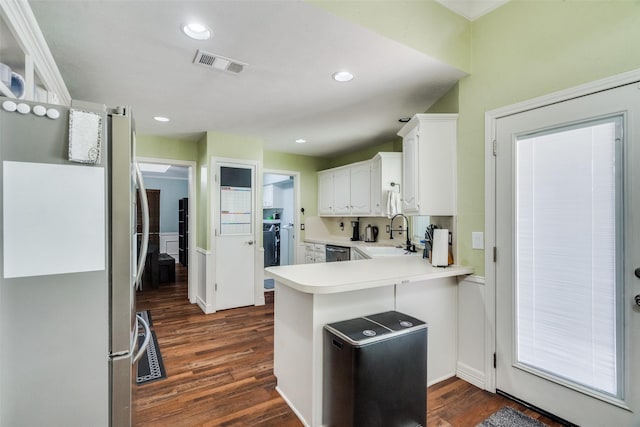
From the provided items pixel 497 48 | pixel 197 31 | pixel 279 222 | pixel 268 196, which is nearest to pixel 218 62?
pixel 197 31

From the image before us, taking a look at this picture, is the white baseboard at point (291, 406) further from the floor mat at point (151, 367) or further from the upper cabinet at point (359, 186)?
the upper cabinet at point (359, 186)

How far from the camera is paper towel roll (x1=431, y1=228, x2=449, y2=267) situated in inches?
90.7

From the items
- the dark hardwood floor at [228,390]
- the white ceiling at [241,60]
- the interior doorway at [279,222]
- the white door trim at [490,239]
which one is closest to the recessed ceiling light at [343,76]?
the white ceiling at [241,60]

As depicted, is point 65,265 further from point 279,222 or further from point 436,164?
point 279,222

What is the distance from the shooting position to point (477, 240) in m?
2.29

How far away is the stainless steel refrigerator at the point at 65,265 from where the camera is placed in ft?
3.34

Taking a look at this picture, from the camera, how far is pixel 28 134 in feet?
3.42

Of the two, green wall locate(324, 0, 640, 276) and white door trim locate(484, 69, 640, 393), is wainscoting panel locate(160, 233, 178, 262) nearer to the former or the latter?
green wall locate(324, 0, 640, 276)

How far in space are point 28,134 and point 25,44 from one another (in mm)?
860

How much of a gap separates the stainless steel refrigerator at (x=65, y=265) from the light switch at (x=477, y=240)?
7.44 feet

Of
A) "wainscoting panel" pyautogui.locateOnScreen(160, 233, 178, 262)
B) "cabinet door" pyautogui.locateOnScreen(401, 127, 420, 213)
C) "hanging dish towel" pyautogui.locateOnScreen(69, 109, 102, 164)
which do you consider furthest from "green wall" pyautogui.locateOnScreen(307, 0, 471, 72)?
"wainscoting panel" pyautogui.locateOnScreen(160, 233, 178, 262)

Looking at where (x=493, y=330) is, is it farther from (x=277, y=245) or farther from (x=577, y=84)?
(x=277, y=245)

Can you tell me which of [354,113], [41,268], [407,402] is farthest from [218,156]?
[407,402]

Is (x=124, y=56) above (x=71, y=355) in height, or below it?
above
